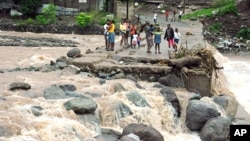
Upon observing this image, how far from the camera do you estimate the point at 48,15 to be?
125ft

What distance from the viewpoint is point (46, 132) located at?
10609 millimetres

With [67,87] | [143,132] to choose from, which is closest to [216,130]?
[143,132]

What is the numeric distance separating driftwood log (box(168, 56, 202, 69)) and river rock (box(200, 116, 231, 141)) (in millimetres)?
4035

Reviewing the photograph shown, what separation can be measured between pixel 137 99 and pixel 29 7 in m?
27.7

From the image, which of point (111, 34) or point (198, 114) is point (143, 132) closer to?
point (198, 114)

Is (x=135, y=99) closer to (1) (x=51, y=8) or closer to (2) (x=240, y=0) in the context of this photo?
(1) (x=51, y=8)

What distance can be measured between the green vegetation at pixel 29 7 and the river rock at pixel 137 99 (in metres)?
27.3

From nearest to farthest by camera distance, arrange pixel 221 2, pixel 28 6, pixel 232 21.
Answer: pixel 28 6 → pixel 232 21 → pixel 221 2

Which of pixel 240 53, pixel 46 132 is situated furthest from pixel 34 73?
pixel 240 53

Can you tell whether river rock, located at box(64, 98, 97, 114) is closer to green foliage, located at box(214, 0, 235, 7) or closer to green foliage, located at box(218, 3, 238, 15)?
green foliage, located at box(218, 3, 238, 15)

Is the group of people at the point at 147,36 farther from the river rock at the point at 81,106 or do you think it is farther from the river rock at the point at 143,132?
the river rock at the point at 143,132

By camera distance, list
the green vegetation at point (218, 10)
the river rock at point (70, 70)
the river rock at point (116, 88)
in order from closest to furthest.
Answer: the river rock at point (116, 88)
the river rock at point (70, 70)
the green vegetation at point (218, 10)

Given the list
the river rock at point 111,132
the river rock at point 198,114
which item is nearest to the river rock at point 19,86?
the river rock at point 111,132

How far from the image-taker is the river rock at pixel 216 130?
40.0ft
